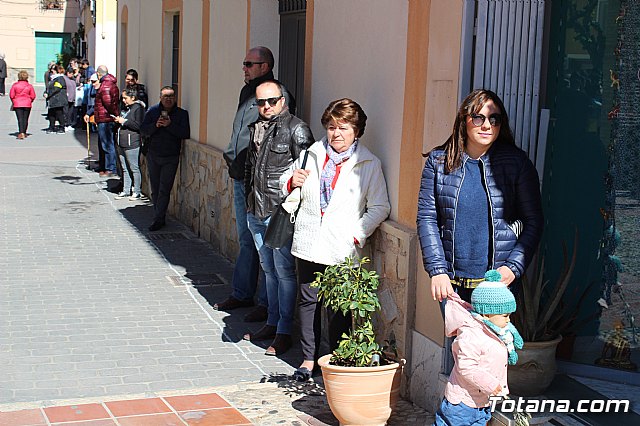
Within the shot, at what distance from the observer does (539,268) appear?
5.29 metres

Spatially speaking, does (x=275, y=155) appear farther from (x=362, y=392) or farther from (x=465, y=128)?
(x=465, y=128)

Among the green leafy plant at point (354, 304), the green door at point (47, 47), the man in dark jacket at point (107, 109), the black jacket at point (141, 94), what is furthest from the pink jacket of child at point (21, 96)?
the green door at point (47, 47)

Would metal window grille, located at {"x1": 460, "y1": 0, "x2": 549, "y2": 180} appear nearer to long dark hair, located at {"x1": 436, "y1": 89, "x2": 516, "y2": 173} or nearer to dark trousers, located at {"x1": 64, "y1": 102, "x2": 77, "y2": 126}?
A: long dark hair, located at {"x1": 436, "y1": 89, "x2": 516, "y2": 173}

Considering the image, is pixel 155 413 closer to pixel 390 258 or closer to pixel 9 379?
pixel 9 379

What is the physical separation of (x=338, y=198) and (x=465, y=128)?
55.5 inches

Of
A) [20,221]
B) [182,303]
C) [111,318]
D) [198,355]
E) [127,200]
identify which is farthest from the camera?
[127,200]

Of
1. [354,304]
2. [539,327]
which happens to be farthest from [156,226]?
[539,327]

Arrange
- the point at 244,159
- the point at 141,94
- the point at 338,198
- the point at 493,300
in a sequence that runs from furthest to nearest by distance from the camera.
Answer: the point at 141,94 → the point at 244,159 → the point at 338,198 → the point at 493,300

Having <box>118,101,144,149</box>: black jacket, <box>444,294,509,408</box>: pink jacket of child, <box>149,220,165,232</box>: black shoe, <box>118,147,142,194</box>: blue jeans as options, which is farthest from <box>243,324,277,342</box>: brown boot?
<box>118,147,142,194</box>: blue jeans

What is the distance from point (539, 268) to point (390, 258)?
3.35 ft

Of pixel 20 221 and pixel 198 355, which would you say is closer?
pixel 198 355

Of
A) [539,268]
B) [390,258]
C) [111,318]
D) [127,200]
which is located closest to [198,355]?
[111,318]

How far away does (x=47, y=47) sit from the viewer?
47.7 meters

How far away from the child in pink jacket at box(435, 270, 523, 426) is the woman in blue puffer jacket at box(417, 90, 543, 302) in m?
0.33
